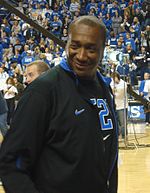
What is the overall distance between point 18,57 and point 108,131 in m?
15.7

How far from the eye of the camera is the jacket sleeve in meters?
1.71

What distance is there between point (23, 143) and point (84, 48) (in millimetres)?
407

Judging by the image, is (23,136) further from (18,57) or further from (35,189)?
(18,57)

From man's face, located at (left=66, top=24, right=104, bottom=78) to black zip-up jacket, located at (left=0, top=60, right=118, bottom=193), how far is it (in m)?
0.07

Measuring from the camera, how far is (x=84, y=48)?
1.82 metres

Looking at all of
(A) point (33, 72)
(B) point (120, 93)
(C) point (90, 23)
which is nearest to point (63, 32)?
(B) point (120, 93)

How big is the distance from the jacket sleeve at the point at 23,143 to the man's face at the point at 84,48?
0.20 meters

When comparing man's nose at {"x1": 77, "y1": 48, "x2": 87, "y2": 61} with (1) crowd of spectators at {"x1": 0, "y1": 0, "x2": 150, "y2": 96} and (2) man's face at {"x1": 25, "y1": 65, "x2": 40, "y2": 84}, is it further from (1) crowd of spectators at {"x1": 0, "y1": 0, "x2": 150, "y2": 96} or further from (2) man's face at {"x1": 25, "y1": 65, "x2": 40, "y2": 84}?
(1) crowd of spectators at {"x1": 0, "y1": 0, "x2": 150, "y2": 96}

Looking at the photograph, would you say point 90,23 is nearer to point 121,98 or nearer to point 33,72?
point 33,72

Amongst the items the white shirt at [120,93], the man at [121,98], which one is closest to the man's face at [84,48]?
the man at [121,98]

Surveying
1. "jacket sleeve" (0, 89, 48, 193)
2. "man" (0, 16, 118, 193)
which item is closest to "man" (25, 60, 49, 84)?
"man" (0, 16, 118, 193)

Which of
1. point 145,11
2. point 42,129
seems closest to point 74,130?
point 42,129

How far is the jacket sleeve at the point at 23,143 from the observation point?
1705mm

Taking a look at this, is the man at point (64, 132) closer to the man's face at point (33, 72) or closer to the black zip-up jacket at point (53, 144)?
the black zip-up jacket at point (53, 144)
